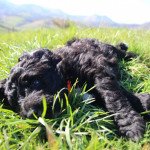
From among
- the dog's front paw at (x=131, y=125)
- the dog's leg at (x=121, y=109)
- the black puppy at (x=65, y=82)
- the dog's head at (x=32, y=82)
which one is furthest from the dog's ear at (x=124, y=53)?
the dog's front paw at (x=131, y=125)

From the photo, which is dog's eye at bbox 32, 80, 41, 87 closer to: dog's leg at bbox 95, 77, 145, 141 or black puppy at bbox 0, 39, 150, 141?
black puppy at bbox 0, 39, 150, 141

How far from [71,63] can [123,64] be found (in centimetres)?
133

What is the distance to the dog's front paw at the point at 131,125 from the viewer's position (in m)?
3.58

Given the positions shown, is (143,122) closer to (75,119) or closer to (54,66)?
(75,119)

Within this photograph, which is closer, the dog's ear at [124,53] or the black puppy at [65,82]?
the black puppy at [65,82]

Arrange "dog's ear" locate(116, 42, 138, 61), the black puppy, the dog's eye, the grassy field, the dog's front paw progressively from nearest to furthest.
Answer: the grassy field < the dog's front paw < the black puppy < the dog's eye < "dog's ear" locate(116, 42, 138, 61)

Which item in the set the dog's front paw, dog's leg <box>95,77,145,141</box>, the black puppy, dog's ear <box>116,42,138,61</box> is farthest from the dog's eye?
dog's ear <box>116,42,138,61</box>

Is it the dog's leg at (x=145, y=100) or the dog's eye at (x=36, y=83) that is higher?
the dog's eye at (x=36, y=83)

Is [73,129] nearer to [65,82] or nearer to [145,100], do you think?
[65,82]

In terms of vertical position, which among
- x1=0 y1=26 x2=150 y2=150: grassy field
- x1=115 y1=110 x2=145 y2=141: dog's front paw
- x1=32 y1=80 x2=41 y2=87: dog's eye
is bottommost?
x1=0 y1=26 x2=150 y2=150: grassy field

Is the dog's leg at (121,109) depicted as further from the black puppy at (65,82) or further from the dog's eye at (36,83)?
the dog's eye at (36,83)

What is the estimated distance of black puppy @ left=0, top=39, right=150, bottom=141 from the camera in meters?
3.73

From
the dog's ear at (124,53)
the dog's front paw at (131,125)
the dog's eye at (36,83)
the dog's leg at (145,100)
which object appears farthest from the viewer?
the dog's ear at (124,53)

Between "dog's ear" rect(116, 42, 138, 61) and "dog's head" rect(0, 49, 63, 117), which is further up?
"dog's head" rect(0, 49, 63, 117)
